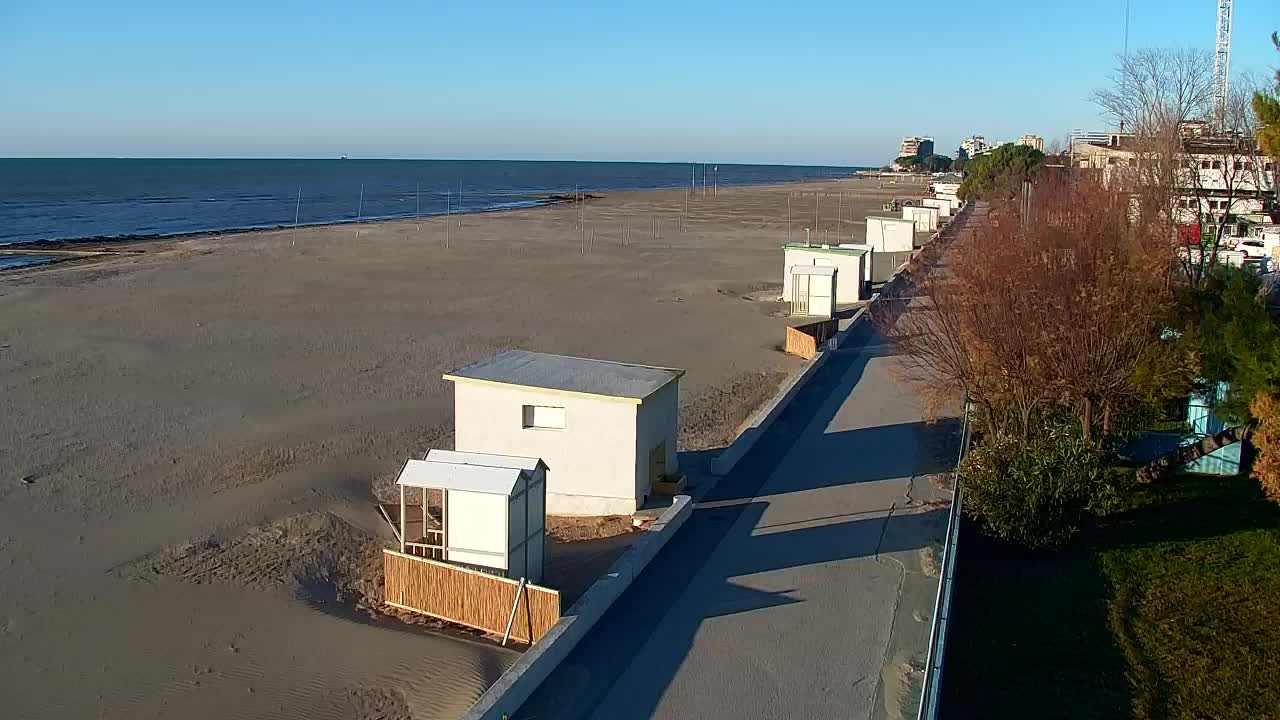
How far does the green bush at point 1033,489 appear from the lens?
47.3 ft

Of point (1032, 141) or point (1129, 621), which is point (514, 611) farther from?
point (1032, 141)

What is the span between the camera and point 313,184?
150250 millimetres

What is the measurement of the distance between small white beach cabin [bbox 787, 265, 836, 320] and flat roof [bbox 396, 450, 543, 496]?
72.2 ft

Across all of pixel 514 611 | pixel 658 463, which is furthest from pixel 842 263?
pixel 514 611

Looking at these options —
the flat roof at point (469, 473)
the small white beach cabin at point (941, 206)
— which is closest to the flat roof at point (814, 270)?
the flat roof at point (469, 473)

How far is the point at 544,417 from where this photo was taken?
15492 mm

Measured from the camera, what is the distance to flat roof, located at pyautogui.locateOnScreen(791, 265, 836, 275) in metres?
34.0

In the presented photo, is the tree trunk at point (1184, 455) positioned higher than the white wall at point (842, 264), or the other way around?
the white wall at point (842, 264)

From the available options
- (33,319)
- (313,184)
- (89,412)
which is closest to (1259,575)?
(89,412)

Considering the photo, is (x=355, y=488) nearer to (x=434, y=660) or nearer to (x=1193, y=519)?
(x=434, y=660)

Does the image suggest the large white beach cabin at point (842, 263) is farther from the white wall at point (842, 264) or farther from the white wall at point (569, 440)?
the white wall at point (569, 440)

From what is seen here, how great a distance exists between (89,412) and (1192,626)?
1940 cm

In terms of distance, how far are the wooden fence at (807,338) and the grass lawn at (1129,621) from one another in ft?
36.1

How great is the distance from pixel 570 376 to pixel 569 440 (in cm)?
101
